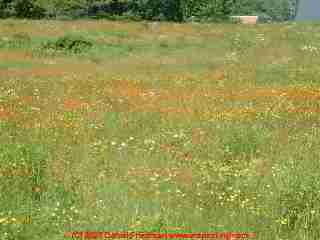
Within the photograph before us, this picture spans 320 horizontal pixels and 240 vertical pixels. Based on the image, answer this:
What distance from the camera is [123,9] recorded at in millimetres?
78562

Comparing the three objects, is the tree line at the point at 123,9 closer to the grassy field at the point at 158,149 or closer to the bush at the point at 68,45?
the bush at the point at 68,45

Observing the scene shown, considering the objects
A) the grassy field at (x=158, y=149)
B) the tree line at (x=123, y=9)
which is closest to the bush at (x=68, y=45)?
the grassy field at (x=158, y=149)

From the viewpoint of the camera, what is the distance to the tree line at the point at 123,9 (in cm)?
6336

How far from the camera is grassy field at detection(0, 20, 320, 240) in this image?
23.5 ft

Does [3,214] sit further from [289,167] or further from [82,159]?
[289,167]

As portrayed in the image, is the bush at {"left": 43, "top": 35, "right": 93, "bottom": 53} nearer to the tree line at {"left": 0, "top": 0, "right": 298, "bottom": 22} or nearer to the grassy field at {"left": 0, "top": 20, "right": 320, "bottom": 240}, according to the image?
the grassy field at {"left": 0, "top": 20, "right": 320, "bottom": 240}

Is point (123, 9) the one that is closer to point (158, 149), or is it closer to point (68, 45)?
point (68, 45)

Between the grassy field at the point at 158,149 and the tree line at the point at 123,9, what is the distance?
41.4m

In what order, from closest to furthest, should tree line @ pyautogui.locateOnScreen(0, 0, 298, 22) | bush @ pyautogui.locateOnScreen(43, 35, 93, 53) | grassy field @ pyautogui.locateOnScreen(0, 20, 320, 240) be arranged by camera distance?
grassy field @ pyautogui.locateOnScreen(0, 20, 320, 240) < bush @ pyautogui.locateOnScreen(43, 35, 93, 53) < tree line @ pyautogui.locateOnScreen(0, 0, 298, 22)

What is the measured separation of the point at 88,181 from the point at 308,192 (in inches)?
→ 137

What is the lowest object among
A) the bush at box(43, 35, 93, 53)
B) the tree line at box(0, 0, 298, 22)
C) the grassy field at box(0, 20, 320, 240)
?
the tree line at box(0, 0, 298, 22)

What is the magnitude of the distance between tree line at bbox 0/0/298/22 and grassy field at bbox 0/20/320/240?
1630 inches

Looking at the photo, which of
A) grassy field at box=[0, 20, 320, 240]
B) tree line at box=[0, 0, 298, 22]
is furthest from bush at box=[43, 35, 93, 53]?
tree line at box=[0, 0, 298, 22]

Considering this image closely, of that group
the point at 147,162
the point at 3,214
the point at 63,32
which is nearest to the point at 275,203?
the point at 147,162
